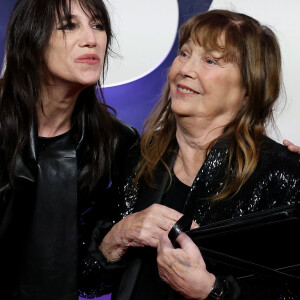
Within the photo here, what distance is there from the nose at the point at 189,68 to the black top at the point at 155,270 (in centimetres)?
31

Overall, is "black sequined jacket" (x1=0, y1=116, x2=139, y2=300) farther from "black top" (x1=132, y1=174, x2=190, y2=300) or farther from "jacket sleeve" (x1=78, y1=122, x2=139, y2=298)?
"black top" (x1=132, y1=174, x2=190, y2=300)

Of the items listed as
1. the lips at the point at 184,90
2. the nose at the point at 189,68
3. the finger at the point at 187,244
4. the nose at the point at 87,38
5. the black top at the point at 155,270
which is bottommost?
the black top at the point at 155,270

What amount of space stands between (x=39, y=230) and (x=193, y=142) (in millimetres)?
556

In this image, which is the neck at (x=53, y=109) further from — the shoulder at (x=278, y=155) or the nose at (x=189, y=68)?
the shoulder at (x=278, y=155)

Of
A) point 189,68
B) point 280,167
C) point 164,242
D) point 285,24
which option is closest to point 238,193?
point 280,167

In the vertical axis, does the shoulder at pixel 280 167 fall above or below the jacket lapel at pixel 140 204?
above

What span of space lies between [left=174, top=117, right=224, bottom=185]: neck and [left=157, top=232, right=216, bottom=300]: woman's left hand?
326 mm

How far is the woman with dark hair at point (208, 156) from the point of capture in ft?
5.17

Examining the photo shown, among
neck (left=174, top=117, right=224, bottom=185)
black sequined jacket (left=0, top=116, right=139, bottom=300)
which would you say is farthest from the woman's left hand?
black sequined jacket (left=0, top=116, right=139, bottom=300)

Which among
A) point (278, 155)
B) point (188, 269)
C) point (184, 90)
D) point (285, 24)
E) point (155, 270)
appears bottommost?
point (155, 270)

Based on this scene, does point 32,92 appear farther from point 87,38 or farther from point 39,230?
point 39,230

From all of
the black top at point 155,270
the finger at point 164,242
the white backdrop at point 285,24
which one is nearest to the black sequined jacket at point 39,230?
the black top at point 155,270

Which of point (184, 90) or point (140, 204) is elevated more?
point (184, 90)

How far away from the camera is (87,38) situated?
179 cm
